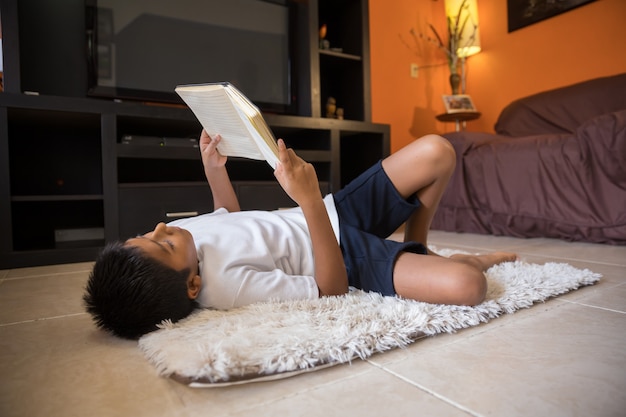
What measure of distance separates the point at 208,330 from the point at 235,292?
0.36 ft

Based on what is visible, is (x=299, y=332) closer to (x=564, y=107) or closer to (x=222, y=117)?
(x=222, y=117)

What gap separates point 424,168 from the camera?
94 centimetres

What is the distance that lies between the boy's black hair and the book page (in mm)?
276

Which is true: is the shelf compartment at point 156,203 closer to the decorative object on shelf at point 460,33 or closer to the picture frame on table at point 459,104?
the picture frame on table at point 459,104

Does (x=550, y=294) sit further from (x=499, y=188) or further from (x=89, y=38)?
(x=89, y=38)

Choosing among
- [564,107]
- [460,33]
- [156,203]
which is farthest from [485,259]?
[460,33]

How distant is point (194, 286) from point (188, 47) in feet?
4.88

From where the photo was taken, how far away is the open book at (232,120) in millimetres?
659

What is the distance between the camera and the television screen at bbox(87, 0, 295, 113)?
1.73m

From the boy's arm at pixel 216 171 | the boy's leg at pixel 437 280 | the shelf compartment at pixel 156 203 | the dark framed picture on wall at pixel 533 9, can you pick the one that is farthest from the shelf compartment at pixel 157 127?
the dark framed picture on wall at pixel 533 9

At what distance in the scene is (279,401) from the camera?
470 millimetres

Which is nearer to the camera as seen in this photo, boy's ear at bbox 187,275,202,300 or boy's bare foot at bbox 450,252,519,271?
boy's ear at bbox 187,275,202,300

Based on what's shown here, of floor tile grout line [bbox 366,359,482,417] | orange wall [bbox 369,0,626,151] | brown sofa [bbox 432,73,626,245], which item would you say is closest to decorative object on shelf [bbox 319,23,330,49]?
orange wall [bbox 369,0,626,151]

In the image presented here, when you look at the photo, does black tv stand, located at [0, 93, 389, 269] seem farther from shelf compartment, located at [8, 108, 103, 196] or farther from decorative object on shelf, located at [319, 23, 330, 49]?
decorative object on shelf, located at [319, 23, 330, 49]
